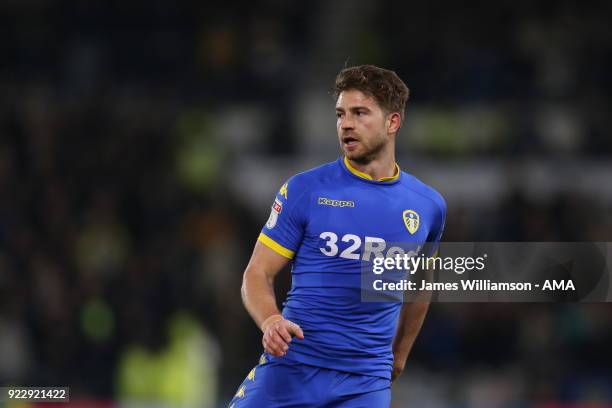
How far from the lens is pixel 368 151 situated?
526cm

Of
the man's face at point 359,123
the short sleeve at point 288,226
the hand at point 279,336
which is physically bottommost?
the hand at point 279,336

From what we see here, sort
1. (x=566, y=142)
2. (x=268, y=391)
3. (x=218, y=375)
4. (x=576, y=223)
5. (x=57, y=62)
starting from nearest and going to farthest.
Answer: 1. (x=268, y=391)
2. (x=218, y=375)
3. (x=576, y=223)
4. (x=566, y=142)
5. (x=57, y=62)

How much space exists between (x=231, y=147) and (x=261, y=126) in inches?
19.7

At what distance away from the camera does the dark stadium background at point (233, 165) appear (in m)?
11.7

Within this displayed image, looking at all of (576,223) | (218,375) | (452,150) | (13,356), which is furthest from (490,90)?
(13,356)

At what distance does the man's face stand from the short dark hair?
27 millimetres

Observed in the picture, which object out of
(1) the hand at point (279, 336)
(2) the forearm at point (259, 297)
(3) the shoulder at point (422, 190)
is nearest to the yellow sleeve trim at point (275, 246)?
(2) the forearm at point (259, 297)

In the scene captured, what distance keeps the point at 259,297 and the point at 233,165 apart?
9.86 metres

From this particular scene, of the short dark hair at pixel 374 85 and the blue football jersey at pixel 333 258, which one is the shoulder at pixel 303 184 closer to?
the blue football jersey at pixel 333 258

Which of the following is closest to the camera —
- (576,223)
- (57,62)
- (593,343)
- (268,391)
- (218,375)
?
(268,391)

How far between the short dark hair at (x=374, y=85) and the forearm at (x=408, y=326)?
1.04 m

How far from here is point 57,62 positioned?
1638cm

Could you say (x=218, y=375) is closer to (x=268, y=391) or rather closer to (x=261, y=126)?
(x=261, y=126)

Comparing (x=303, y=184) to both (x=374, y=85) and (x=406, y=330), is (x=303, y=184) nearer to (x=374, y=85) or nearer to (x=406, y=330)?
(x=374, y=85)
